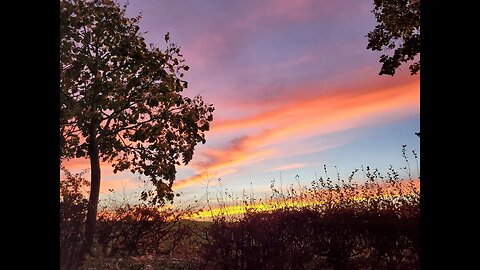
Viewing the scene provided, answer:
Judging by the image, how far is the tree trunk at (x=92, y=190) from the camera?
1138 centimetres

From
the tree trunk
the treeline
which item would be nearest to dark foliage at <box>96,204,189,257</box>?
the tree trunk

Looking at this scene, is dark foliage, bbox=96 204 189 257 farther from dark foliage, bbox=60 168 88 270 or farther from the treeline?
the treeline

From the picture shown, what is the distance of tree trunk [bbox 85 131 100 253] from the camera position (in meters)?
11.4

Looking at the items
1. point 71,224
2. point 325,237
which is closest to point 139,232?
point 71,224

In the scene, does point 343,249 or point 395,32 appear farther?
point 395,32

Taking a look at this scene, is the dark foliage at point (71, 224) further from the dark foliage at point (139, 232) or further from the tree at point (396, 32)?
the tree at point (396, 32)

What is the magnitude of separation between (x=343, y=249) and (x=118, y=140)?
341 inches

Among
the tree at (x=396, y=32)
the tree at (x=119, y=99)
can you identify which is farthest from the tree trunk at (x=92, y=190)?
the tree at (x=396, y=32)

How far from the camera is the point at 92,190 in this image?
1263 centimetres
